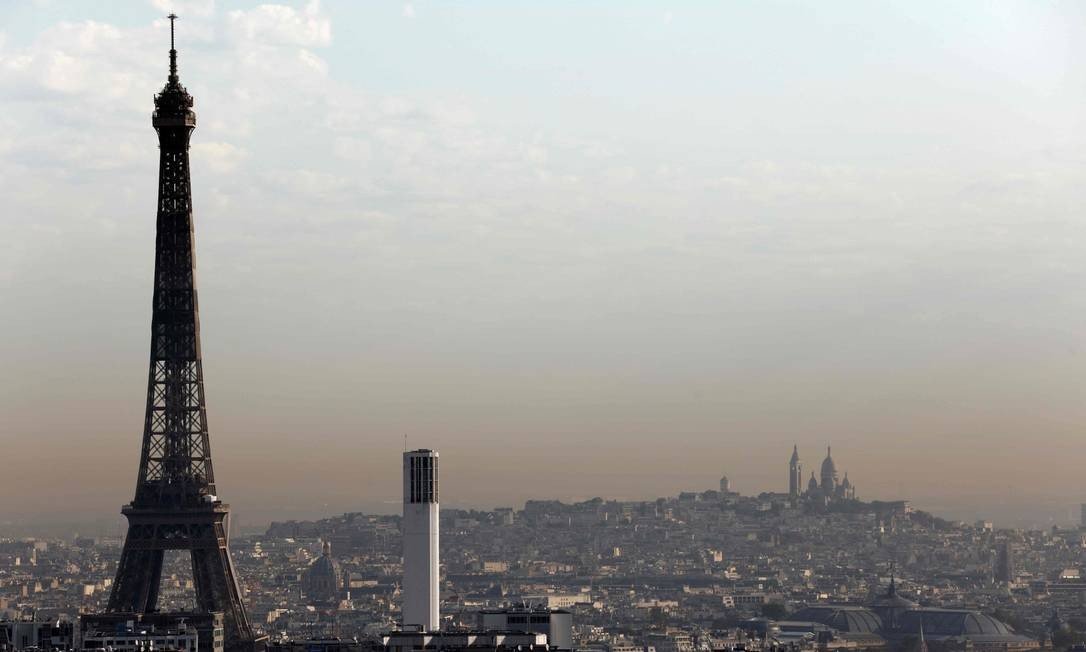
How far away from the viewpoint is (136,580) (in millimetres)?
122188

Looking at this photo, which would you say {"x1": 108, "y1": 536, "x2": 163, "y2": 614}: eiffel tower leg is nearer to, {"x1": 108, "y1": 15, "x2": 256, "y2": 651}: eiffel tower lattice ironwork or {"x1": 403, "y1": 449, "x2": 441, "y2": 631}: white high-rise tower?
{"x1": 108, "y1": 15, "x2": 256, "y2": 651}: eiffel tower lattice ironwork

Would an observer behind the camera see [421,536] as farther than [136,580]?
No

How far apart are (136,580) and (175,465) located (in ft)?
16.7

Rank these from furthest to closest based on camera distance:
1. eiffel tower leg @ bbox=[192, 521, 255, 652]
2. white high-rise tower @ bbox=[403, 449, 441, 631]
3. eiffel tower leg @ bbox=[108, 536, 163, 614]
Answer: eiffel tower leg @ bbox=[108, 536, 163, 614] → eiffel tower leg @ bbox=[192, 521, 255, 652] → white high-rise tower @ bbox=[403, 449, 441, 631]

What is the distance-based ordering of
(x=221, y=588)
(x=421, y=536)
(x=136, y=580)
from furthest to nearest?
(x=221, y=588) < (x=136, y=580) < (x=421, y=536)

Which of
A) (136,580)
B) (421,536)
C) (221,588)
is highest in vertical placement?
(421,536)

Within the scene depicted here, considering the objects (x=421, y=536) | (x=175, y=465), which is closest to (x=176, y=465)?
(x=175, y=465)

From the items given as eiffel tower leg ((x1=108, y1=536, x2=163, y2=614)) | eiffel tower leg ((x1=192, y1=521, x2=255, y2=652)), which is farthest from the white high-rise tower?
eiffel tower leg ((x1=108, y1=536, x2=163, y2=614))

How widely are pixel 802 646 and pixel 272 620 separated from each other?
3480 cm

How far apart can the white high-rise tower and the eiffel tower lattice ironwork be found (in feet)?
36.2

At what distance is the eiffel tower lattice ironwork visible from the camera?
4818 inches

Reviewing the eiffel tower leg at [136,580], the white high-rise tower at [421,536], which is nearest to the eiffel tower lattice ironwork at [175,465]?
the eiffel tower leg at [136,580]

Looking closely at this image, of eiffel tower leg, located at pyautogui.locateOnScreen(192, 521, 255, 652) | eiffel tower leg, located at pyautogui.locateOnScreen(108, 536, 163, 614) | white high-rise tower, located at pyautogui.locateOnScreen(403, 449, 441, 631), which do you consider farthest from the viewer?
eiffel tower leg, located at pyautogui.locateOnScreen(108, 536, 163, 614)

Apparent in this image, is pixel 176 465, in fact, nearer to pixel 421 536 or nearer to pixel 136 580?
pixel 136 580
